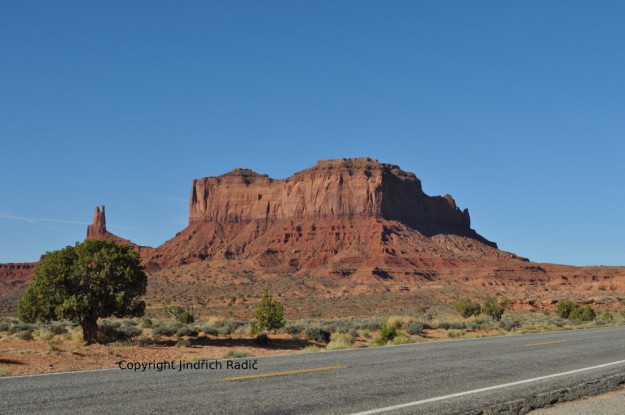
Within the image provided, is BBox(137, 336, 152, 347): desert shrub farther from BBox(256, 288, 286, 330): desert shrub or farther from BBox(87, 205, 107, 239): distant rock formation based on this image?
BBox(87, 205, 107, 239): distant rock formation

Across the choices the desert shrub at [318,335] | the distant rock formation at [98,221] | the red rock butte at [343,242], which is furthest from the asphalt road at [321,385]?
the distant rock formation at [98,221]

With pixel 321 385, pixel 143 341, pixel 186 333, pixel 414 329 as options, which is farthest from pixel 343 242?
pixel 321 385

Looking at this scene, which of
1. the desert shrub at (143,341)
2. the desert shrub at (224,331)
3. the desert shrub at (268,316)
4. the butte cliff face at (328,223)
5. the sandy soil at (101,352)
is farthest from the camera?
the butte cliff face at (328,223)

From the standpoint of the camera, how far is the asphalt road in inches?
303

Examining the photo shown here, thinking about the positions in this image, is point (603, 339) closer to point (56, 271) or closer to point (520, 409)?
point (520, 409)

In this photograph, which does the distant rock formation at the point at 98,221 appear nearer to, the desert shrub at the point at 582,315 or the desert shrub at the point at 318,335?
the desert shrub at the point at 582,315

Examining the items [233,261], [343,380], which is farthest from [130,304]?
[233,261]

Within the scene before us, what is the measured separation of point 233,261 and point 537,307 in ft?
242

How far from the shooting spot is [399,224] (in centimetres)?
13712

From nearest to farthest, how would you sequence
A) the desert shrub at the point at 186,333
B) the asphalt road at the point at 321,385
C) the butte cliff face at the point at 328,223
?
the asphalt road at the point at 321,385
the desert shrub at the point at 186,333
the butte cliff face at the point at 328,223

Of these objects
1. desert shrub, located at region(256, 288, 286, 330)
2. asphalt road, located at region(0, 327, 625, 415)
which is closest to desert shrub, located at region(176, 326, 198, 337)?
desert shrub, located at region(256, 288, 286, 330)

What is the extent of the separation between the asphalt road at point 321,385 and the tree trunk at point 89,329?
9421 millimetres

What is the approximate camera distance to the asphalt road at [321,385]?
770 centimetres

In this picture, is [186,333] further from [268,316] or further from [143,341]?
[268,316]
